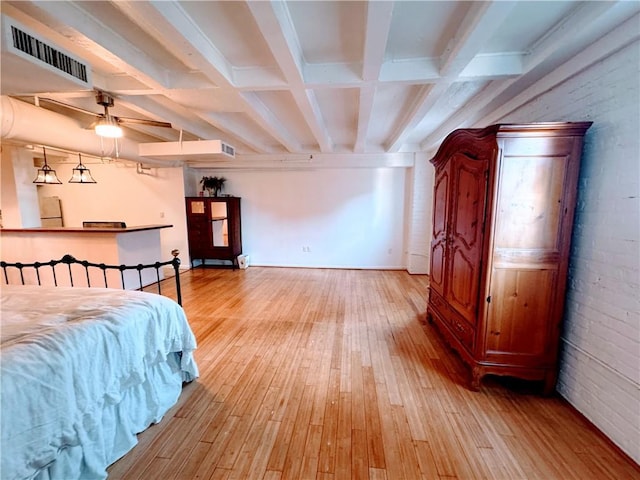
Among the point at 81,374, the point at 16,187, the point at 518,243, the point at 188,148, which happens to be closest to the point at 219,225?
the point at 188,148

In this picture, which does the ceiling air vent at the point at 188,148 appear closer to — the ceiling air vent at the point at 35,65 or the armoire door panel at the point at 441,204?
the ceiling air vent at the point at 35,65

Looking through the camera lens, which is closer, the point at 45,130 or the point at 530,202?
the point at 530,202

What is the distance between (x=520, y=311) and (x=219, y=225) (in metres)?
5.27

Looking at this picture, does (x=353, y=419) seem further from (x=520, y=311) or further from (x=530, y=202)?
(x=530, y=202)

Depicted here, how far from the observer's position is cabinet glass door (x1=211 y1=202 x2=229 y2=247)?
5.54 metres

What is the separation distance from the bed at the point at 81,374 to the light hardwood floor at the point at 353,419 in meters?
0.20

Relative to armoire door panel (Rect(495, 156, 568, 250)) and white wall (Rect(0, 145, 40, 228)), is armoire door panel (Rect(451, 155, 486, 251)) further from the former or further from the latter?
white wall (Rect(0, 145, 40, 228))

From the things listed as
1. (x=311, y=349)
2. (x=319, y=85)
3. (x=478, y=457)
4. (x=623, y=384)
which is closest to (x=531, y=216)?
(x=623, y=384)

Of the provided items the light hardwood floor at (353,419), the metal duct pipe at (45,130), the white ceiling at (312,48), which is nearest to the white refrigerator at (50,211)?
the metal duct pipe at (45,130)

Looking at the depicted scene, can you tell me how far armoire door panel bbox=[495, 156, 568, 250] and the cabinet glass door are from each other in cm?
498

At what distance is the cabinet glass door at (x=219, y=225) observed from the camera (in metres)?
5.54

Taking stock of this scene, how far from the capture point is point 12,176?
377 centimetres

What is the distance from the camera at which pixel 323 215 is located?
570 cm

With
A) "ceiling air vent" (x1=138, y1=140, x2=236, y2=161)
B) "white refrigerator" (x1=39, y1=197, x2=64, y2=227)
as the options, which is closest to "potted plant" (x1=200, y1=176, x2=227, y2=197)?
"ceiling air vent" (x1=138, y1=140, x2=236, y2=161)
